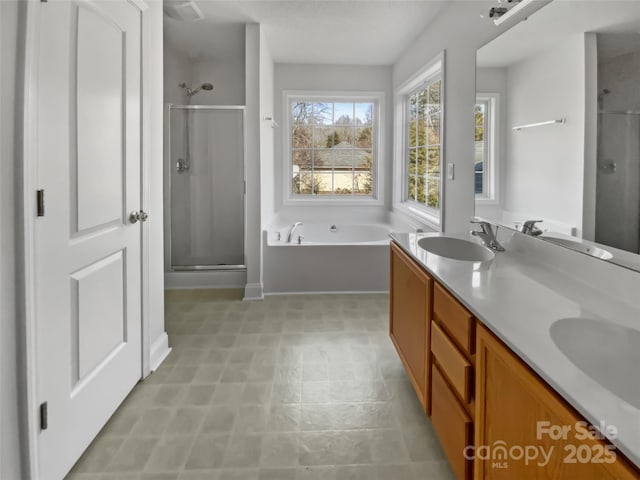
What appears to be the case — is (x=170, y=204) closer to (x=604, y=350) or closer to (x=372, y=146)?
(x=372, y=146)

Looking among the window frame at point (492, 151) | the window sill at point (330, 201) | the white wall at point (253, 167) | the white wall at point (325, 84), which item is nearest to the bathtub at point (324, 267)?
the white wall at point (253, 167)

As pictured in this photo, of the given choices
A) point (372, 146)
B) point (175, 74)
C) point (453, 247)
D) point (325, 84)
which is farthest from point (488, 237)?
point (175, 74)

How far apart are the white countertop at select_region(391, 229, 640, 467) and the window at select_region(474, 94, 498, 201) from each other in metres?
0.40

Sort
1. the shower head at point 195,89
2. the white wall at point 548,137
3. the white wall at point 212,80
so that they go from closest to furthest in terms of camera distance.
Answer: the white wall at point 548,137 → the shower head at point 195,89 → the white wall at point 212,80

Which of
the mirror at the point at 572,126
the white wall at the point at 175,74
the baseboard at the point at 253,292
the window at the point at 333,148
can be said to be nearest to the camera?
the mirror at the point at 572,126

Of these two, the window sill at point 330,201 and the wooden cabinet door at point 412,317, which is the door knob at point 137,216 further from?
the window sill at point 330,201

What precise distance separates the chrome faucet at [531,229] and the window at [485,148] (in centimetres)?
39

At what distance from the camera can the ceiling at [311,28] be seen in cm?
335

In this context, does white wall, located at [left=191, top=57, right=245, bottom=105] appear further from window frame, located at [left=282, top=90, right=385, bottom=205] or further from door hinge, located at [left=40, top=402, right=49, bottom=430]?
door hinge, located at [left=40, top=402, right=49, bottom=430]

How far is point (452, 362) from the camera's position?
1.46 meters

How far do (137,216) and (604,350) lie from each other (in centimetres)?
204

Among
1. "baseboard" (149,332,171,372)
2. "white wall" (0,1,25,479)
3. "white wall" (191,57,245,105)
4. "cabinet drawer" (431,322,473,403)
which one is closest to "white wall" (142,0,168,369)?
"baseboard" (149,332,171,372)

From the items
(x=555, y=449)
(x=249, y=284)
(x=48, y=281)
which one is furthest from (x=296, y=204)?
(x=555, y=449)

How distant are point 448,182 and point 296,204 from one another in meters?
2.40
